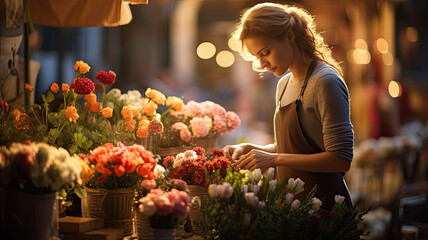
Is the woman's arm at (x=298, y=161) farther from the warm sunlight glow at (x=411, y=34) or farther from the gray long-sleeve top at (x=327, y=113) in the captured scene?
the warm sunlight glow at (x=411, y=34)

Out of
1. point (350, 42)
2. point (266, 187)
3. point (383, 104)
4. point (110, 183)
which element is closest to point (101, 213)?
point (110, 183)

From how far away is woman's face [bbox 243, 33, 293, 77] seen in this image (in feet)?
7.79

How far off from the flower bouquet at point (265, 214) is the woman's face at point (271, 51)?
59cm

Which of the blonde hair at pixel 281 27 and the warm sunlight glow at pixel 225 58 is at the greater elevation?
the warm sunlight glow at pixel 225 58

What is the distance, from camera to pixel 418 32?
40.4 feet

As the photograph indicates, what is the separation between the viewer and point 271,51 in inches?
94.2

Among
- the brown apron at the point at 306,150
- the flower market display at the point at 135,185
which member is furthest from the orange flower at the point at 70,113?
the brown apron at the point at 306,150

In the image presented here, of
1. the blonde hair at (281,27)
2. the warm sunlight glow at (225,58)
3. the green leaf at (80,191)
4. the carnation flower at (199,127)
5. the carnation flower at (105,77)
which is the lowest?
the green leaf at (80,191)

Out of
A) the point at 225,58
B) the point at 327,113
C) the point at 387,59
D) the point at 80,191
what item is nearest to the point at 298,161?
the point at 327,113

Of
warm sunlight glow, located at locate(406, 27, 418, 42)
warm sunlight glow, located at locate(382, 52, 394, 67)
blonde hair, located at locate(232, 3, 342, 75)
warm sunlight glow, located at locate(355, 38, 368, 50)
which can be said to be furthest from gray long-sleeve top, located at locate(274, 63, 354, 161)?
warm sunlight glow, located at locate(406, 27, 418, 42)

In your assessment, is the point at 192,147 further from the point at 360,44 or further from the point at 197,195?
the point at 360,44

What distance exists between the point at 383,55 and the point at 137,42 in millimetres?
4784

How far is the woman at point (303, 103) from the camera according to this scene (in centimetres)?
226

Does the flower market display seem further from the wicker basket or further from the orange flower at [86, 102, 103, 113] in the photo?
the wicker basket
